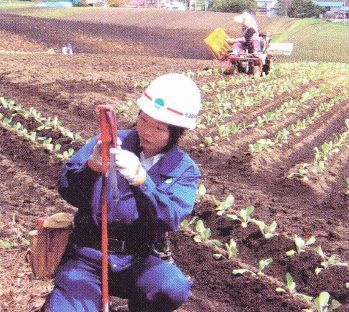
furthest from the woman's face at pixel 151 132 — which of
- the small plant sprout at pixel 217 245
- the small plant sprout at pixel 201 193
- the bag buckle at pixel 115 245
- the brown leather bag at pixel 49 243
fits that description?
the small plant sprout at pixel 201 193

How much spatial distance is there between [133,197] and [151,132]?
0.93 ft

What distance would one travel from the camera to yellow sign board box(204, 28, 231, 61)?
17.1 metres

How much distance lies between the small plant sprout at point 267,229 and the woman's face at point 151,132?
235 centimetres

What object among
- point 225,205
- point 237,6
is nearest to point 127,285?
point 225,205

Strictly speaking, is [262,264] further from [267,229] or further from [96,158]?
[96,158]

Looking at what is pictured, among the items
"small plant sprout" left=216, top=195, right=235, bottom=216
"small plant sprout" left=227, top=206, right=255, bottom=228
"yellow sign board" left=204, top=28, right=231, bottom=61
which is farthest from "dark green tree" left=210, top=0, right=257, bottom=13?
"small plant sprout" left=227, top=206, right=255, bottom=228

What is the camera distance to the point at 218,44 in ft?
57.2

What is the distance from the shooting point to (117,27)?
1291 inches

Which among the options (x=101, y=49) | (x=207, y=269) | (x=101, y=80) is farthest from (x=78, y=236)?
(x=101, y=49)

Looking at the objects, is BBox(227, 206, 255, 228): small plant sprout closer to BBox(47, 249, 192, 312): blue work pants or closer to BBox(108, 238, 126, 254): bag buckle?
BBox(47, 249, 192, 312): blue work pants

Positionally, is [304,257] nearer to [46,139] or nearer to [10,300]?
[10,300]

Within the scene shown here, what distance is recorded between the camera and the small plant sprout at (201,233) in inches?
201

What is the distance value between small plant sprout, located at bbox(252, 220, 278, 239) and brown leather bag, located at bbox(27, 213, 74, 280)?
2.28 m

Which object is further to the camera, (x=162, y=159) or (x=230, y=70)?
(x=230, y=70)
